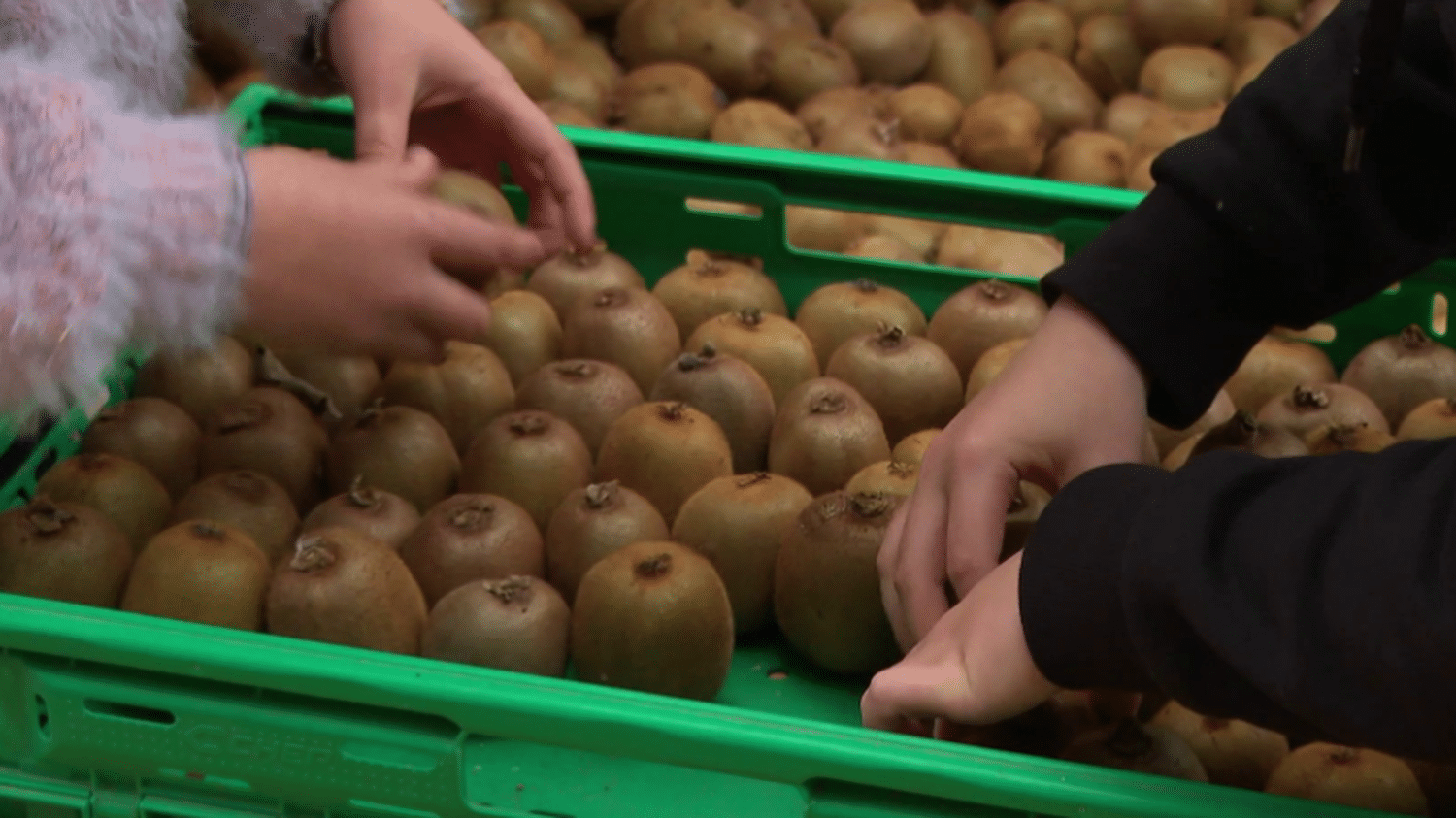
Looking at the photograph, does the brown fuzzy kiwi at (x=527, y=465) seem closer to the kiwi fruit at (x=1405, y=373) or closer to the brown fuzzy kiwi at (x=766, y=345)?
the brown fuzzy kiwi at (x=766, y=345)

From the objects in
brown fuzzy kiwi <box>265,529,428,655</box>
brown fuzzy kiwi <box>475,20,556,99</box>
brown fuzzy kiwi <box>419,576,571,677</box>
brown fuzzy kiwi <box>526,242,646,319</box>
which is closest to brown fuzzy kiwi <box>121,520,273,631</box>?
brown fuzzy kiwi <box>265,529,428,655</box>

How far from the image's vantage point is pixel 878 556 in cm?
105

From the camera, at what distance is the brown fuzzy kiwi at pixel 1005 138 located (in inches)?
76.4

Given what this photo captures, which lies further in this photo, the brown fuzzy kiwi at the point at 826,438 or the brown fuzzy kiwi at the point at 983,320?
the brown fuzzy kiwi at the point at 983,320

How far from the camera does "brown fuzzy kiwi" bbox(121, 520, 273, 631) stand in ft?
3.49

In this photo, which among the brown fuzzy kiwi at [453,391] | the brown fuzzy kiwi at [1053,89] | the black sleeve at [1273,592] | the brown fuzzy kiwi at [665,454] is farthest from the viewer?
the brown fuzzy kiwi at [1053,89]

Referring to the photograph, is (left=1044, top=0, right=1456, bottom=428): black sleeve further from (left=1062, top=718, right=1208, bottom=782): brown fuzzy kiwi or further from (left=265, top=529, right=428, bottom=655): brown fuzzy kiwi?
(left=265, top=529, right=428, bottom=655): brown fuzzy kiwi

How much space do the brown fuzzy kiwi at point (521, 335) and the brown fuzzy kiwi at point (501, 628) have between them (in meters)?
0.36

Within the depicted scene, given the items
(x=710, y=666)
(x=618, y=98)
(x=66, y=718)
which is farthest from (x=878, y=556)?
(x=618, y=98)

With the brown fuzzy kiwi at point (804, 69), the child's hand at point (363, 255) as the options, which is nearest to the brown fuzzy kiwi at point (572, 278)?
the child's hand at point (363, 255)

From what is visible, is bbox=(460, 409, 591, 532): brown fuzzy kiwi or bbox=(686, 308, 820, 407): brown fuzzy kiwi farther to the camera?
bbox=(686, 308, 820, 407): brown fuzzy kiwi

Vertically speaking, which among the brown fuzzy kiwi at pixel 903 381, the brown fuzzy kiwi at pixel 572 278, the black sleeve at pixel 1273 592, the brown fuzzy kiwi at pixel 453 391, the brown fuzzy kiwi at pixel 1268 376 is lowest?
the brown fuzzy kiwi at pixel 453 391

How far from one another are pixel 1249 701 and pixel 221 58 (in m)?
1.60

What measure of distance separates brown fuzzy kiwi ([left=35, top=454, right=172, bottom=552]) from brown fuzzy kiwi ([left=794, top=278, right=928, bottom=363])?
1.91 feet
